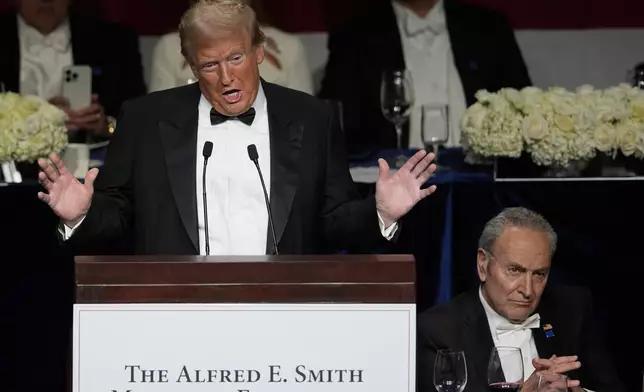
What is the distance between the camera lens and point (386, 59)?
15.8ft

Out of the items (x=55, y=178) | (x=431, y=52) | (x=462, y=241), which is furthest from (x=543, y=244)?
(x=431, y=52)

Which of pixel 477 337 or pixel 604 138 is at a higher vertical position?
pixel 604 138

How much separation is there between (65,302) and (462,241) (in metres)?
1.10

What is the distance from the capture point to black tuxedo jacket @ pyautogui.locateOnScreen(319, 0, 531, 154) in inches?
187

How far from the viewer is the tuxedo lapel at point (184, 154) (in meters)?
2.53

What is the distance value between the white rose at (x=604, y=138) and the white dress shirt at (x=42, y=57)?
7.26 feet

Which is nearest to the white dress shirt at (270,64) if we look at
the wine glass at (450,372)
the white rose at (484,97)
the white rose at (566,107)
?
the white rose at (484,97)

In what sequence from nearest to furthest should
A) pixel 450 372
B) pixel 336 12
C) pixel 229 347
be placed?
pixel 229 347
pixel 450 372
pixel 336 12

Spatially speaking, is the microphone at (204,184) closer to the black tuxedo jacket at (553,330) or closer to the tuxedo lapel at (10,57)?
the black tuxedo jacket at (553,330)

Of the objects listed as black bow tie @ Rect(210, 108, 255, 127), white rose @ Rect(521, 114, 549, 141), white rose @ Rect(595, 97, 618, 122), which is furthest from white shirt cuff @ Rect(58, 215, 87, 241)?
white rose @ Rect(595, 97, 618, 122)

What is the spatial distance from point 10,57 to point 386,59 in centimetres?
145

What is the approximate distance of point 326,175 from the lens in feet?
8.87

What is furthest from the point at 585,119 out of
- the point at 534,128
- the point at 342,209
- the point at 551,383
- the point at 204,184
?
the point at 204,184

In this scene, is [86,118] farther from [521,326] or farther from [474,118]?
[521,326]
